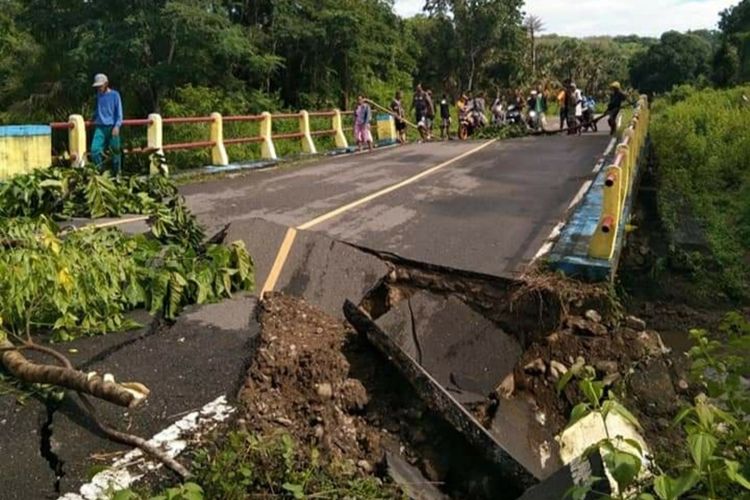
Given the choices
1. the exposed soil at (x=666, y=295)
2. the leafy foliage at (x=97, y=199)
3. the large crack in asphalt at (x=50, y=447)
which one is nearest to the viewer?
the large crack in asphalt at (x=50, y=447)

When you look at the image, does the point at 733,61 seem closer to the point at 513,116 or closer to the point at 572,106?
the point at 513,116

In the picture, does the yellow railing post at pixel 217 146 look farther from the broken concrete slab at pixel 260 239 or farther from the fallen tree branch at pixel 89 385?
the fallen tree branch at pixel 89 385

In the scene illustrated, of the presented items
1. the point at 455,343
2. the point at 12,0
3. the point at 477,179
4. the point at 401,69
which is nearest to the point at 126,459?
the point at 455,343

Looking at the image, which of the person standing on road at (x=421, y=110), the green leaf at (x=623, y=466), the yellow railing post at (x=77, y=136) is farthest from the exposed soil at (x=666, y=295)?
the person standing on road at (x=421, y=110)

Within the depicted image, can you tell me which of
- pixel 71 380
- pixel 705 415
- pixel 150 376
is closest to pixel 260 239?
pixel 150 376

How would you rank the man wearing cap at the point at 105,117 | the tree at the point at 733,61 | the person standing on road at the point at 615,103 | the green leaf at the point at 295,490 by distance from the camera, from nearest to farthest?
the green leaf at the point at 295,490, the man wearing cap at the point at 105,117, the person standing on road at the point at 615,103, the tree at the point at 733,61

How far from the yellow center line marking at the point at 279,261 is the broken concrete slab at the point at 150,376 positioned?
0.30 m

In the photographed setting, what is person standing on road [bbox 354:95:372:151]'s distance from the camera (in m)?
19.2

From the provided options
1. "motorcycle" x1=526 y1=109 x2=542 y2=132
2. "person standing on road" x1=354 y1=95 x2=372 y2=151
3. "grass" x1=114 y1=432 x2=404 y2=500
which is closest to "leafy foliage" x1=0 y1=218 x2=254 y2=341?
"grass" x1=114 y1=432 x2=404 y2=500

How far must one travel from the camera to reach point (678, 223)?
44.6 feet

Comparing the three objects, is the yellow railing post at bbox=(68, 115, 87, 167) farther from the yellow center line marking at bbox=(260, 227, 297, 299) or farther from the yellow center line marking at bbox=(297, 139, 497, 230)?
the yellow center line marking at bbox=(260, 227, 297, 299)

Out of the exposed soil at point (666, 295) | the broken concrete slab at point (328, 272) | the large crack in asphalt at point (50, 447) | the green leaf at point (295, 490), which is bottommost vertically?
the exposed soil at point (666, 295)

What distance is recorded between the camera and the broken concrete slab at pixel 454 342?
5.42 m

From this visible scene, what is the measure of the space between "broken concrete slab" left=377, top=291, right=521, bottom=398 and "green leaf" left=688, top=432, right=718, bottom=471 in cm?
290
